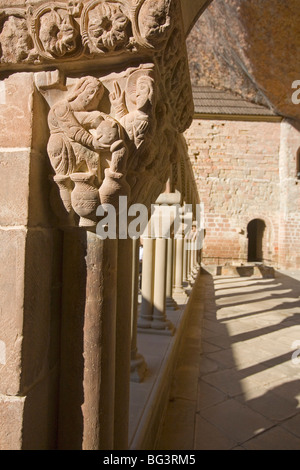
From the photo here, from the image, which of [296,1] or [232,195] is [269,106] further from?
[296,1]

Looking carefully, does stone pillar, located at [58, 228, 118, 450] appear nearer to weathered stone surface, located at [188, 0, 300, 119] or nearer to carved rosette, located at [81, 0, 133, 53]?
carved rosette, located at [81, 0, 133, 53]

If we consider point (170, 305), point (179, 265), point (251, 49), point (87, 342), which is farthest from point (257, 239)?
point (87, 342)

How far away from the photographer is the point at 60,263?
1.10 meters

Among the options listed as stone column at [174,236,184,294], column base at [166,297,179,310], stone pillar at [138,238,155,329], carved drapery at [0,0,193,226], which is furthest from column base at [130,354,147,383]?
stone column at [174,236,184,294]

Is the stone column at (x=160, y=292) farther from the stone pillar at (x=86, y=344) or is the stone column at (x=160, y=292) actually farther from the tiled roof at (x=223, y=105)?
the tiled roof at (x=223, y=105)

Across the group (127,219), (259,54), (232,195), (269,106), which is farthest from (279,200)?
(127,219)

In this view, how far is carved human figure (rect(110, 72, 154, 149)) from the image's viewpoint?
0.98m

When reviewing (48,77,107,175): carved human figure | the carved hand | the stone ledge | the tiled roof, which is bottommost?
the stone ledge

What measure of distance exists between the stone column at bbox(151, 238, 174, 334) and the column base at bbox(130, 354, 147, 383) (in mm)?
1034

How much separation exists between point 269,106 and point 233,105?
1.55m

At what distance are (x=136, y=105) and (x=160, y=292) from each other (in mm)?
2717

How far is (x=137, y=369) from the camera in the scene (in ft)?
7.11

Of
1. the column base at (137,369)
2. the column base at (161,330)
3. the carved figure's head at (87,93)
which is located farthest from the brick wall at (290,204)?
the carved figure's head at (87,93)

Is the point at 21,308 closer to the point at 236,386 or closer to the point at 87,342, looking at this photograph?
the point at 87,342
